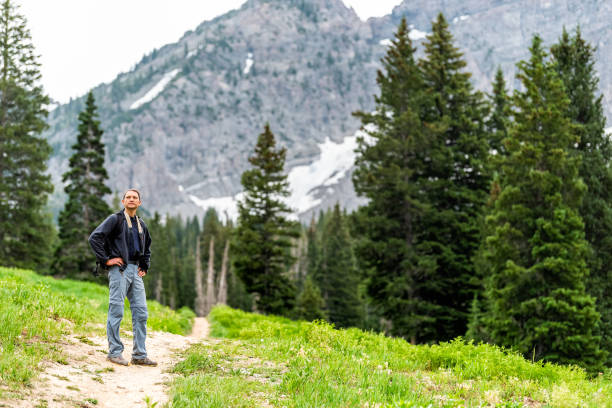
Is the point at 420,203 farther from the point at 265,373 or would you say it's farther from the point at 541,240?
the point at 265,373

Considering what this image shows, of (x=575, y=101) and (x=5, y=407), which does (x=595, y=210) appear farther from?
(x=5, y=407)

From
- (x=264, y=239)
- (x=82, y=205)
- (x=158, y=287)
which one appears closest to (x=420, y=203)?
(x=264, y=239)

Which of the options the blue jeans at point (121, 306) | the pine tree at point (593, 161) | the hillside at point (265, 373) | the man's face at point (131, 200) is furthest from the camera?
the pine tree at point (593, 161)

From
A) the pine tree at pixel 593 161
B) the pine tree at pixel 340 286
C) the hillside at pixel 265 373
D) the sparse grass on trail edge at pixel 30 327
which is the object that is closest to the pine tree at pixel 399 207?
the pine tree at pixel 593 161

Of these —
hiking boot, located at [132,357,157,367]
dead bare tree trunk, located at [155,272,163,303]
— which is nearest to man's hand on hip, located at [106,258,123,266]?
hiking boot, located at [132,357,157,367]

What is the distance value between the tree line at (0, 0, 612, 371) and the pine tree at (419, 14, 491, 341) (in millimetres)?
87

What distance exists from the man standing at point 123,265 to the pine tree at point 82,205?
28.6 meters

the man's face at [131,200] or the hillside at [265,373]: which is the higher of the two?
the man's face at [131,200]

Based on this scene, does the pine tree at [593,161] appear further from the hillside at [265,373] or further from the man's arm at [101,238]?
the man's arm at [101,238]

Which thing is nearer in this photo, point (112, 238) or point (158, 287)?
point (112, 238)

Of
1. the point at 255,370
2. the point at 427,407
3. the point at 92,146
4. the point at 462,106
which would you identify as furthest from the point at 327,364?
the point at 92,146

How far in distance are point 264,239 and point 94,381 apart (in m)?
26.2

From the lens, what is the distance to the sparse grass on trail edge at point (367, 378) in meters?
5.19

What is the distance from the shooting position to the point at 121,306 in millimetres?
7043
